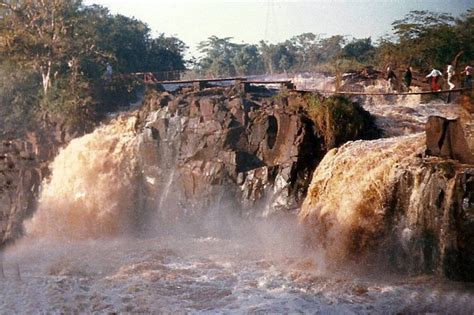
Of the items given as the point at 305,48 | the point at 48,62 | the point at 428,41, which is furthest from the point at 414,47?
the point at 305,48

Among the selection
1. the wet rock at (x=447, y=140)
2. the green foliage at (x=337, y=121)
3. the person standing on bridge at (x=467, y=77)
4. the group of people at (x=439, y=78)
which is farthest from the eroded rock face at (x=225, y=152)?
the person standing on bridge at (x=467, y=77)

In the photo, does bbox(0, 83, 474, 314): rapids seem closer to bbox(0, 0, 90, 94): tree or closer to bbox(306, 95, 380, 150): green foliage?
bbox(306, 95, 380, 150): green foliage

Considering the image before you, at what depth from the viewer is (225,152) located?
50.0 feet

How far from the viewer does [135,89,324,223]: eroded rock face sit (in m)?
14.0

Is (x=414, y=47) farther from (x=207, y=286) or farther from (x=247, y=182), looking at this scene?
(x=207, y=286)

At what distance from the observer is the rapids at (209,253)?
9.87 meters

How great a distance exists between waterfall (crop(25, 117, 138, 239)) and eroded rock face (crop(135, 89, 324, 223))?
2.08ft

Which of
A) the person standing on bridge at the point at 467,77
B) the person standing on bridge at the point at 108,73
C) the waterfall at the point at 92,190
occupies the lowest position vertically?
the waterfall at the point at 92,190

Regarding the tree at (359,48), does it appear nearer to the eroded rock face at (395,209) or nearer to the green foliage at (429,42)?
the green foliage at (429,42)

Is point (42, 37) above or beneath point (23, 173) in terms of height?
above

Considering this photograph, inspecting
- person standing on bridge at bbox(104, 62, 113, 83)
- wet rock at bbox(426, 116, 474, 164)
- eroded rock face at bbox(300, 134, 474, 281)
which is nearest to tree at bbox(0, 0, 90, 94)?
person standing on bridge at bbox(104, 62, 113, 83)

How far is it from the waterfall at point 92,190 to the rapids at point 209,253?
35 mm

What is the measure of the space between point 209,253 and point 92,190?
18.0 feet

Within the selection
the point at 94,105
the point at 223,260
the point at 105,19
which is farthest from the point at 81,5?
the point at 223,260
